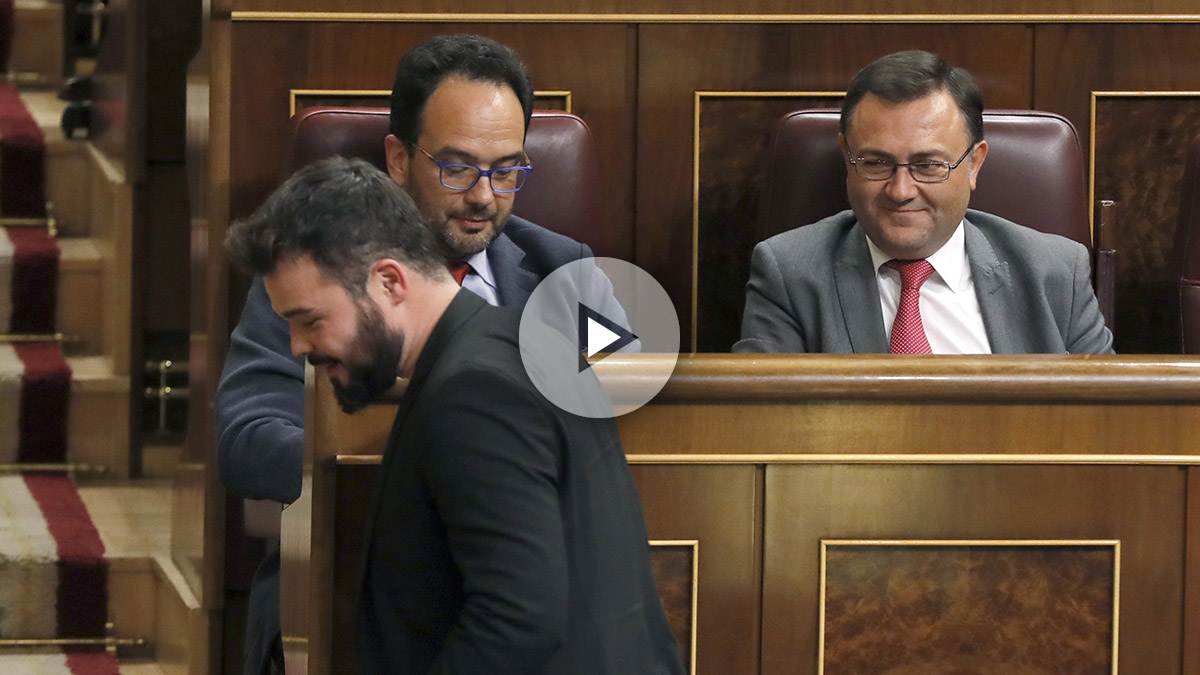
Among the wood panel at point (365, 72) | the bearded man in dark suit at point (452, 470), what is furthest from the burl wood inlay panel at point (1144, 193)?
the bearded man in dark suit at point (452, 470)

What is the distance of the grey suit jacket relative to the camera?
103 centimetres

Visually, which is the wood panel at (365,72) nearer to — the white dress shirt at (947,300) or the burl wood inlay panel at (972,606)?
the white dress shirt at (947,300)

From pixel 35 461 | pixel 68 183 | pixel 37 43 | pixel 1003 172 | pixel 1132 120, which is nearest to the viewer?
pixel 1003 172

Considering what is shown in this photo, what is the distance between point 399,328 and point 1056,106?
29.9 inches

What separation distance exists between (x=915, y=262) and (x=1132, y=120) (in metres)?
0.30

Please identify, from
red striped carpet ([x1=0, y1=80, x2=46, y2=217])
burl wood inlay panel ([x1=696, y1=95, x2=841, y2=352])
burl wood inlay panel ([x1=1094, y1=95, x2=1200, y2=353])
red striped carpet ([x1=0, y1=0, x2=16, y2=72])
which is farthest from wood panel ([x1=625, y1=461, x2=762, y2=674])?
red striped carpet ([x1=0, y1=0, x2=16, y2=72])

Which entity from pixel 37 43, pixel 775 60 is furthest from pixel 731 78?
pixel 37 43

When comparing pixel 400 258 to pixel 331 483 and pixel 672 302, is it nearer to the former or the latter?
pixel 331 483

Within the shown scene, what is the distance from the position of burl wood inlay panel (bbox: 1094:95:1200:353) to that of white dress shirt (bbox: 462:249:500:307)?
20.9 inches

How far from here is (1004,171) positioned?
1117mm

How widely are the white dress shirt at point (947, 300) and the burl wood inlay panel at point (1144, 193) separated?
0.23 meters

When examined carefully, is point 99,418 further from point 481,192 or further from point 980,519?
point 980,519

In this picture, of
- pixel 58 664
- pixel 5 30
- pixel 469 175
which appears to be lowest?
pixel 58 664

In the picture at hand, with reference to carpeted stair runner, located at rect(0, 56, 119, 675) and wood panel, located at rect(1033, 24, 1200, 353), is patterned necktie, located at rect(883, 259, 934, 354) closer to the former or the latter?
wood panel, located at rect(1033, 24, 1200, 353)
